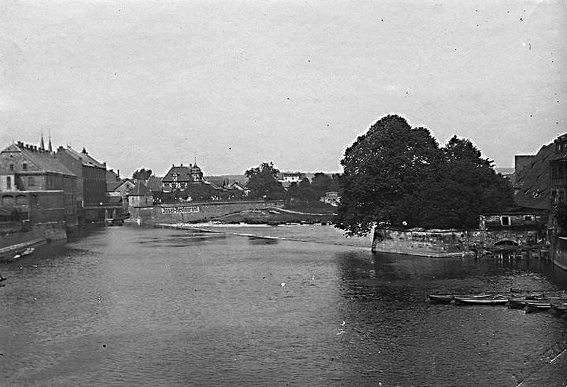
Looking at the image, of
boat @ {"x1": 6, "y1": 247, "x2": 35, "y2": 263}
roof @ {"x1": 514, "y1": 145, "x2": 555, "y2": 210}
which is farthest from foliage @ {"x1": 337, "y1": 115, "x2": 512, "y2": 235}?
boat @ {"x1": 6, "y1": 247, "x2": 35, "y2": 263}

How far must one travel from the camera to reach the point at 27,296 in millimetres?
42219

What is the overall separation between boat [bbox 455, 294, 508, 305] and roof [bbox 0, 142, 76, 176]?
→ 65342 mm

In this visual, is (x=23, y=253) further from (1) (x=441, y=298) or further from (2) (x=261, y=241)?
(1) (x=441, y=298)

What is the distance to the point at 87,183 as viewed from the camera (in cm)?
12875

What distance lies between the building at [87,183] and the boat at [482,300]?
294 feet

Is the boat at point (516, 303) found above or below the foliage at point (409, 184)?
below

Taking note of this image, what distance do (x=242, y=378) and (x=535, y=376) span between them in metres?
10.1

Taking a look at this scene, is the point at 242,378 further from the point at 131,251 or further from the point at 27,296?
the point at 131,251

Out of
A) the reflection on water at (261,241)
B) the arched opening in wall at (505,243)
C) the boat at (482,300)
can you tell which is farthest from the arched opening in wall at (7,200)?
the boat at (482,300)

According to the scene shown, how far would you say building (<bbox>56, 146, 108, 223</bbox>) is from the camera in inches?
4712

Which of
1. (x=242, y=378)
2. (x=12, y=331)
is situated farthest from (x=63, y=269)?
(x=242, y=378)

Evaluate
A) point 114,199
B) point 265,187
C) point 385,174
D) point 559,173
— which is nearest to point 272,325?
point 385,174

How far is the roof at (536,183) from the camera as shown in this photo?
70.6 m

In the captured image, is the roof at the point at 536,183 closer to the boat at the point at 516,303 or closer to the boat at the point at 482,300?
the boat at the point at 482,300
